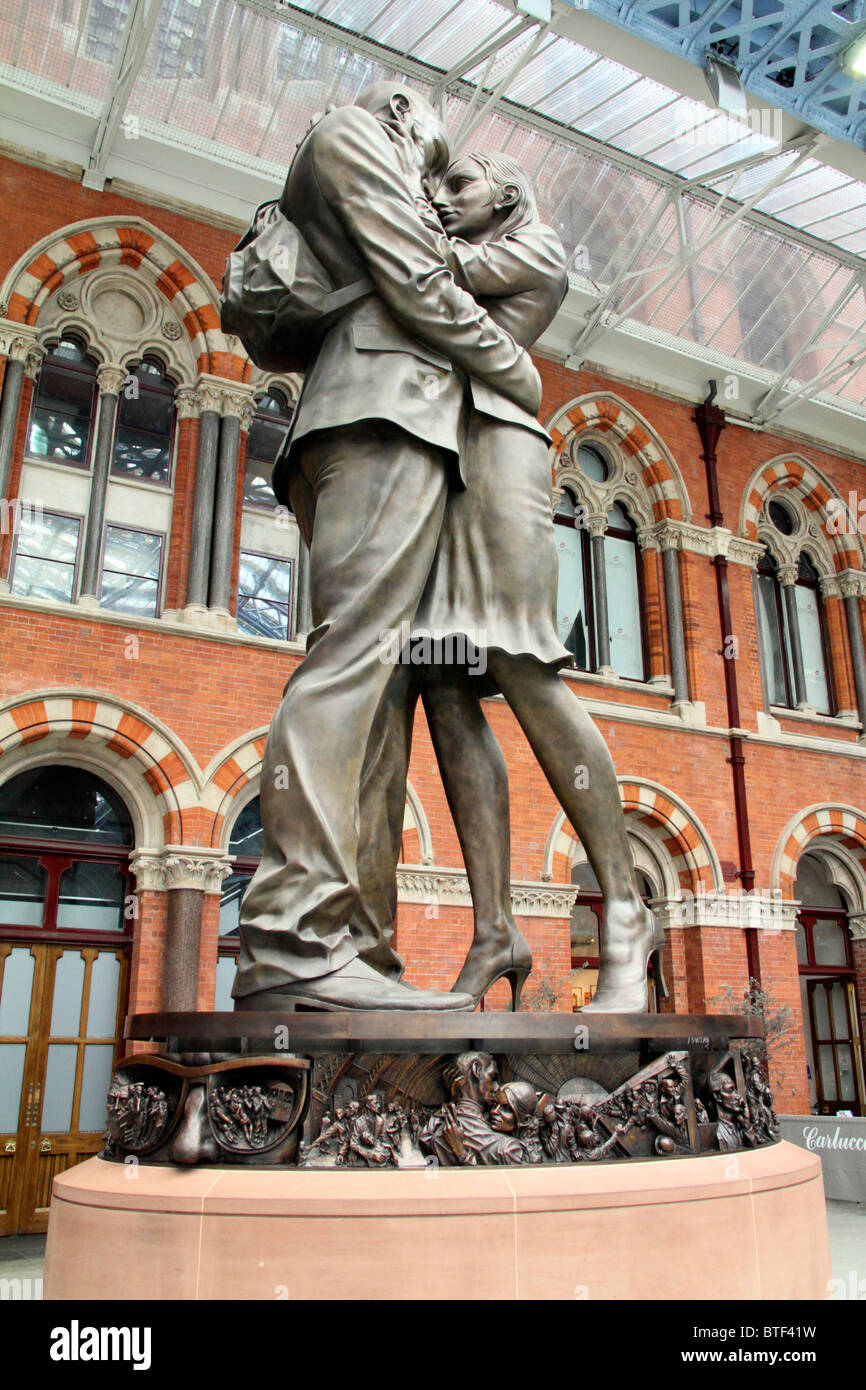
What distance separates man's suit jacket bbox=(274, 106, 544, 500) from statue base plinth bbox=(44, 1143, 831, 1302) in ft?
5.29

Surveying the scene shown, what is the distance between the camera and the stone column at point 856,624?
592 inches

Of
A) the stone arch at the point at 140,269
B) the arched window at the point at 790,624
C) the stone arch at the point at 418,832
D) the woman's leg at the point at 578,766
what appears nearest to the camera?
the woman's leg at the point at 578,766

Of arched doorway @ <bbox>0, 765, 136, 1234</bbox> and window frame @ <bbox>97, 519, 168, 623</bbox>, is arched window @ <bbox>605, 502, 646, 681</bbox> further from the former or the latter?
arched doorway @ <bbox>0, 765, 136, 1234</bbox>

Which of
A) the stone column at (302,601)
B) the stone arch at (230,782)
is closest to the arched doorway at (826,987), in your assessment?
Result: the stone column at (302,601)

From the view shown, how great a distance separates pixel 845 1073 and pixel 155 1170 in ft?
44.4

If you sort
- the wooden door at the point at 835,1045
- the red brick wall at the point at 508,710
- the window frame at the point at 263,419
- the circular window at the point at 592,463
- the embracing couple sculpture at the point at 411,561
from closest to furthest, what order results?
1. the embracing couple sculpture at the point at 411,561
2. the red brick wall at the point at 508,710
3. the window frame at the point at 263,419
4. the wooden door at the point at 835,1045
5. the circular window at the point at 592,463

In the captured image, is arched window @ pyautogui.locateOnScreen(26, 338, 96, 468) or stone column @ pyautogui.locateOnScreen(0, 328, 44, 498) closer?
stone column @ pyautogui.locateOnScreen(0, 328, 44, 498)

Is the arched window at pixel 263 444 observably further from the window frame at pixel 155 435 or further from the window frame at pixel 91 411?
the window frame at pixel 91 411

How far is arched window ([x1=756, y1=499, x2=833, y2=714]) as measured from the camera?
48.9 feet

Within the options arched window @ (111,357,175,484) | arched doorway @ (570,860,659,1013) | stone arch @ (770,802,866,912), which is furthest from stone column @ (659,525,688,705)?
arched window @ (111,357,175,484)

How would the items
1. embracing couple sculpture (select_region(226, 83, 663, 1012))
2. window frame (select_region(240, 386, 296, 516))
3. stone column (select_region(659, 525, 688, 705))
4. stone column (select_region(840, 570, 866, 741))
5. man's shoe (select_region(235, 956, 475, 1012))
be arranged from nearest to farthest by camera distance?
man's shoe (select_region(235, 956, 475, 1012))
embracing couple sculpture (select_region(226, 83, 663, 1012))
window frame (select_region(240, 386, 296, 516))
stone column (select_region(659, 525, 688, 705))
stone column (select_region(840, 570, 866, 741))

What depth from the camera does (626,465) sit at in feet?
46.6

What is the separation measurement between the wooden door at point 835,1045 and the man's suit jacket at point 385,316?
1297 cm

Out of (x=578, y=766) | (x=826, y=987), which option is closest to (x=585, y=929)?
(x=826, y=987)
